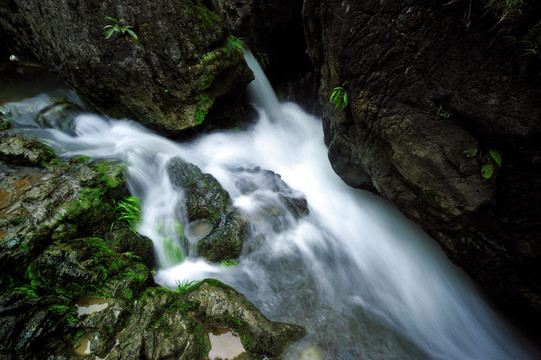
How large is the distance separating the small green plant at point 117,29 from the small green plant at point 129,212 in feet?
11.3

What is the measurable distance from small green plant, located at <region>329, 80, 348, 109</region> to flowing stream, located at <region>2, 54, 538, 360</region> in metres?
2.33

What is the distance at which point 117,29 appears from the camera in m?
4.95

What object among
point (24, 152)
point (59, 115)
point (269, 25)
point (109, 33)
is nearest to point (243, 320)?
point (24, 152)

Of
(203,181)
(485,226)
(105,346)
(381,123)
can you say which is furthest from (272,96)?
(105,346)

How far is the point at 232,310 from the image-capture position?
116 inches

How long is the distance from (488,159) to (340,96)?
235 cm

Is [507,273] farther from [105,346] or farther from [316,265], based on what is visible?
[105,346]

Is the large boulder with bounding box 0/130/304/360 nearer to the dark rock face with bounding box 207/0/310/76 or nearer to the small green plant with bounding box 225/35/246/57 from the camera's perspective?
the small green plant with bounding box 225/35/246/57


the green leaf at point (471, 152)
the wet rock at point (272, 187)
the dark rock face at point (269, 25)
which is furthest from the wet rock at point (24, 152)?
the green leaf at point (471, 152)

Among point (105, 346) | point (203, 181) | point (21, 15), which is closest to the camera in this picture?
point (105, 346)

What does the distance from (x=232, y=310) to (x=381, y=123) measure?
3462 mm

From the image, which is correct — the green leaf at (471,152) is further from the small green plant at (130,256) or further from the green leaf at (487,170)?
the small green plant at (130,256)

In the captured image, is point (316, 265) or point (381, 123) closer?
point (381, 123)

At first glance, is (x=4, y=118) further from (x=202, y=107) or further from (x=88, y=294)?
(x=88, y=294)
